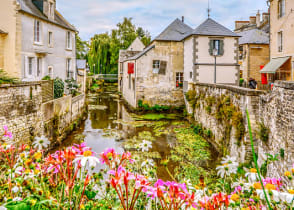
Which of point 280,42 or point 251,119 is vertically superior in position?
point 280,42

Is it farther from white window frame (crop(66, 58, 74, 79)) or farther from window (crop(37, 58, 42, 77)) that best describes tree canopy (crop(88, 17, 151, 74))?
window (crop(37, 58, 42, 77))

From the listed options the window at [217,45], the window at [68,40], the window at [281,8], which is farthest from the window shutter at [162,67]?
the window at [281,8]

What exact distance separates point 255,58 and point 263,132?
21572 mm

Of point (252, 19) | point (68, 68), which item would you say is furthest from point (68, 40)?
point (252, 19)

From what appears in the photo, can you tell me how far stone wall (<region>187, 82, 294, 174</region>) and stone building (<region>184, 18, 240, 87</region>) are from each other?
4.38 m

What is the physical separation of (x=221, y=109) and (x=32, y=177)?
960 centimetres

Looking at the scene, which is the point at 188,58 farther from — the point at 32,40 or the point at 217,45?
the point at 32,40

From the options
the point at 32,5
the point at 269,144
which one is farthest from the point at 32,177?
the point at 32,5

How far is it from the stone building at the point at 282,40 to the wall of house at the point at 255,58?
7.37 meters

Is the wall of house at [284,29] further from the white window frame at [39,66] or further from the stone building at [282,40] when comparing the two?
the white window frame at [39,66]

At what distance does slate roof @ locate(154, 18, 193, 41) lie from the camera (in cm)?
2056

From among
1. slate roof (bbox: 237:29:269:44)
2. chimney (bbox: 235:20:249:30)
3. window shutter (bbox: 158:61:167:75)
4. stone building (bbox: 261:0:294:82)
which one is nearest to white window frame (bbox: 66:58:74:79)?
window shutter (bbox: 158:61:167:75)

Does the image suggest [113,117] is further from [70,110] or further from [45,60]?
[45,60]

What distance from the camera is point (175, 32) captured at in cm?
2164
